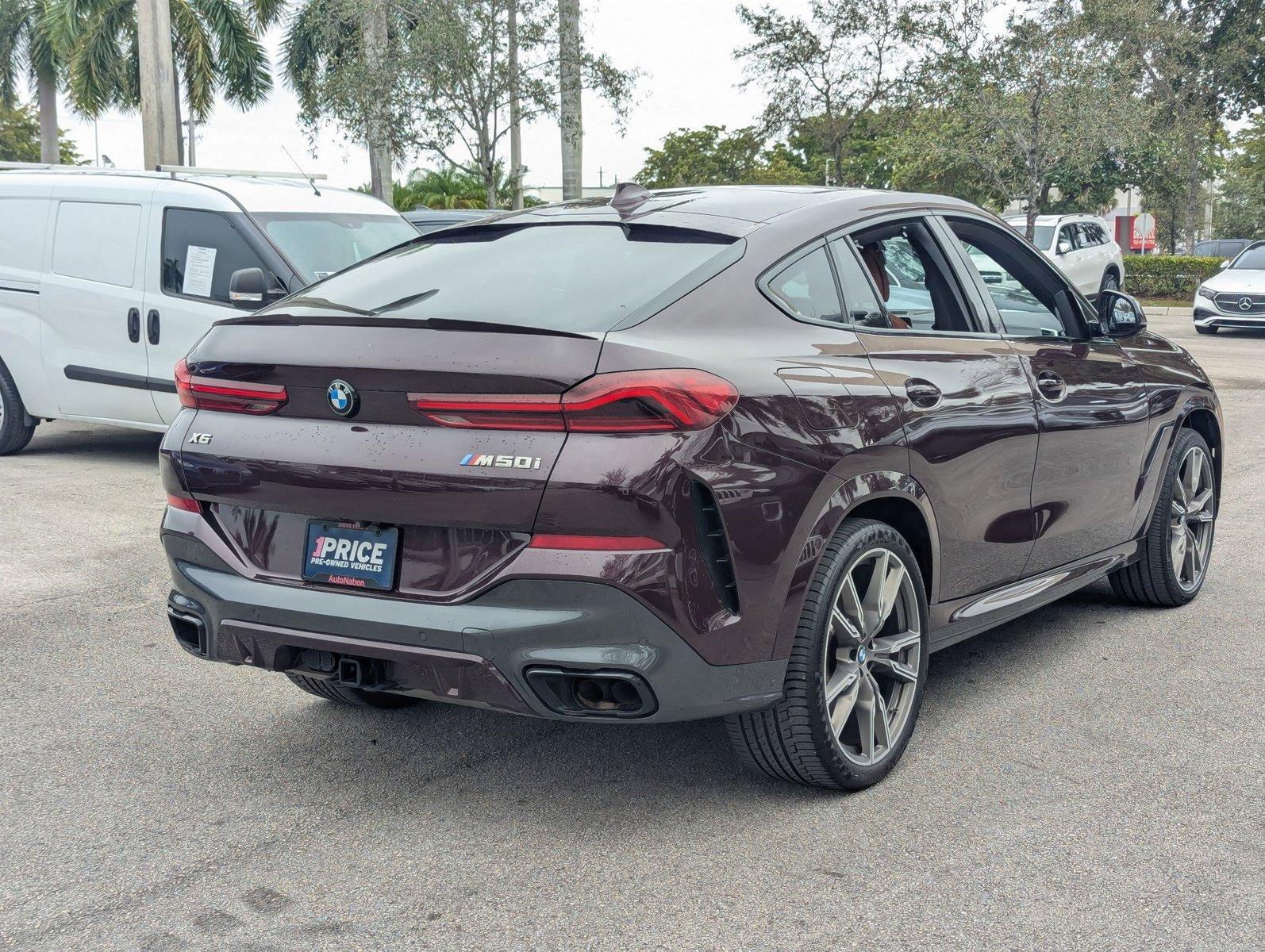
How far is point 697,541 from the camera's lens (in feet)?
10.7

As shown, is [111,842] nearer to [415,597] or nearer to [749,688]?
[415,597]

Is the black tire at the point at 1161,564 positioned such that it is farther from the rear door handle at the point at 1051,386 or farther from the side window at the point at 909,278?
the side window at the point at 909,278

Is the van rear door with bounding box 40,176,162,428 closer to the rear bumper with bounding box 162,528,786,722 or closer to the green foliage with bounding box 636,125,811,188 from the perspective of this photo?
the rear bumper with bounding box 162,528,786,722

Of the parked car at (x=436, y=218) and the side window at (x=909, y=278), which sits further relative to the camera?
the parked car at (x=436, y=218)

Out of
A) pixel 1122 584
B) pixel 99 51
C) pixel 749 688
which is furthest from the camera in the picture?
pixel 99 51

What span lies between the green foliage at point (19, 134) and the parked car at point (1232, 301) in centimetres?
5361

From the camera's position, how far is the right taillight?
A: 3207 millimetres

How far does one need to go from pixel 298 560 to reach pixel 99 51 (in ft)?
130

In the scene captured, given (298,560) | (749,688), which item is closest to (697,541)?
(749,688)

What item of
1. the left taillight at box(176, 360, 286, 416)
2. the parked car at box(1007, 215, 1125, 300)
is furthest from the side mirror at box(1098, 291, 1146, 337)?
the parked car at box(1007, 215, 1125, 300)

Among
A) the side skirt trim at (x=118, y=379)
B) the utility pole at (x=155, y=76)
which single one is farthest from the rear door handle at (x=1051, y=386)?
the utility pole at (x=155, y=76)

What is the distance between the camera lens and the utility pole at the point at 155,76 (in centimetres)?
1670

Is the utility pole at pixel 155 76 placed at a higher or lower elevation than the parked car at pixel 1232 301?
higher

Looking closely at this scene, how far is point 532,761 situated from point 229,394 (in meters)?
1.38
